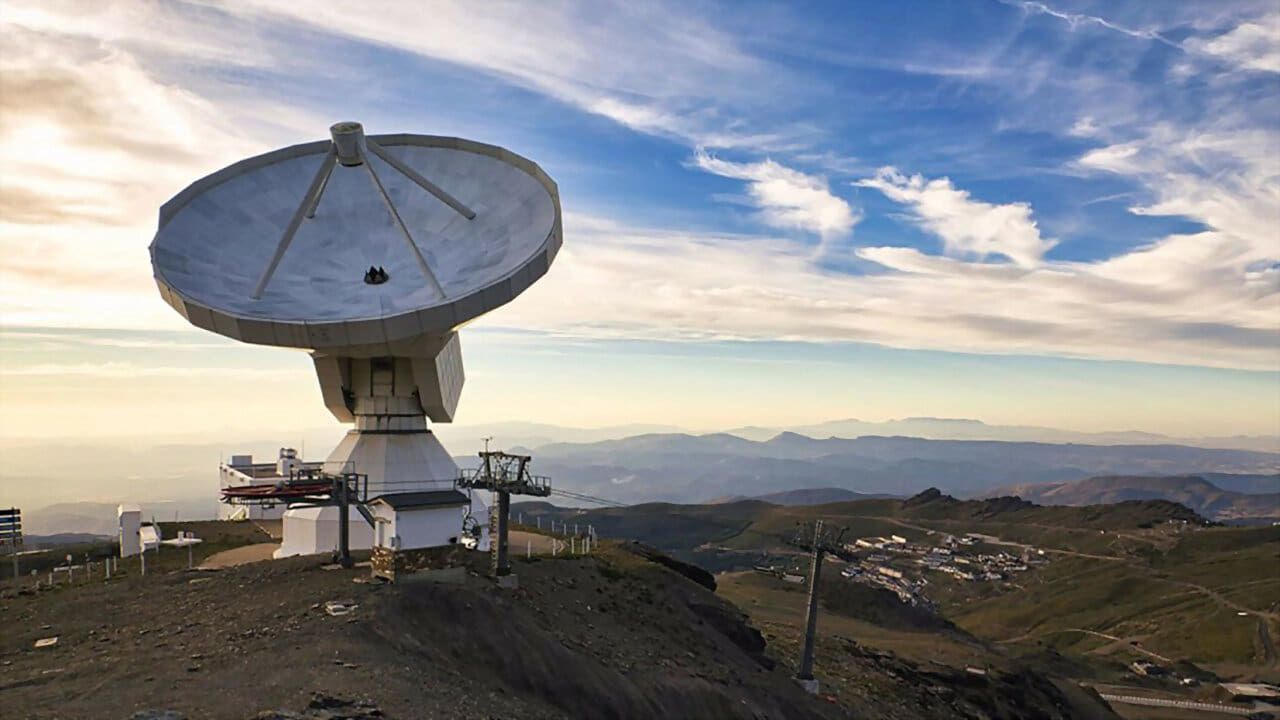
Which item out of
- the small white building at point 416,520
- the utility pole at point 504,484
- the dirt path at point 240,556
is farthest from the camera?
→ the dirt path at point 240,556

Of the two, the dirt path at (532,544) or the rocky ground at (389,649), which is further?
the dirt path at (532,544)

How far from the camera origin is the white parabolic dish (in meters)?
34.2

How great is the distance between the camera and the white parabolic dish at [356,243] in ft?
112

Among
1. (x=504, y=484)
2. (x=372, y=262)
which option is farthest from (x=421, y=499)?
(x=372, y=262)

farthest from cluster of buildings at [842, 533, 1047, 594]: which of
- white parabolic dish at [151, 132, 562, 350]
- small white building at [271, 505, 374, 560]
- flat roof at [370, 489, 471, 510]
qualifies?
white parabolic dish at [151, 132, 562, 350]

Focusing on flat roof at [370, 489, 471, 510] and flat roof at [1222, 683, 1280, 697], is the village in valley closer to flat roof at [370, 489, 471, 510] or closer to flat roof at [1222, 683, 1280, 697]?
flat roof at [1222, 683, 1280, 697]

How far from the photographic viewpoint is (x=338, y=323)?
33.8 meters

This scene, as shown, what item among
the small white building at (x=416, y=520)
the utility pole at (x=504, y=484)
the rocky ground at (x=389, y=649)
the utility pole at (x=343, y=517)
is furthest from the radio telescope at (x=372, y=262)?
the rocky ground at (x=389, y=649)

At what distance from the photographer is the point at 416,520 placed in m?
36.4

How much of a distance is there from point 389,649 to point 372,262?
18948 millimetres

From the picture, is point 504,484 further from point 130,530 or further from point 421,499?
point 130,530

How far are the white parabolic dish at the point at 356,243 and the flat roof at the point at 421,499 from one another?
265 inches

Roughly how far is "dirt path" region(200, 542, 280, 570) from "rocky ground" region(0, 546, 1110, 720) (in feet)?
12.4

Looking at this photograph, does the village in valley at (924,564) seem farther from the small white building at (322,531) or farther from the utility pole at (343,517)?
the utility pole at (343,517)
